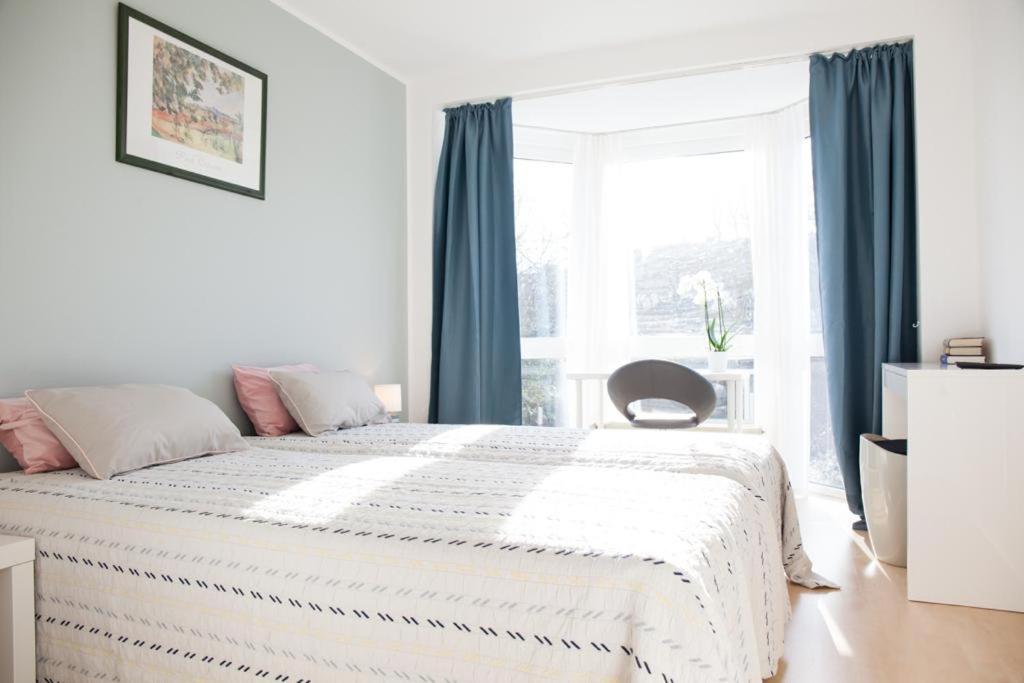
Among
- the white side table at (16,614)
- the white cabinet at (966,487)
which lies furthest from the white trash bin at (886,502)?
the white side table at (16,614)

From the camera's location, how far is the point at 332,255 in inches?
141

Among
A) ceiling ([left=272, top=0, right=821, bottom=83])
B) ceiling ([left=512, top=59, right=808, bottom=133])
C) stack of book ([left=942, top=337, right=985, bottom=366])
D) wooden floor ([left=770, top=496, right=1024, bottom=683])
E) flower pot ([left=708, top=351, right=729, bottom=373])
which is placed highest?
ceiling ([left=272, top=0, right=821, bottom=83])

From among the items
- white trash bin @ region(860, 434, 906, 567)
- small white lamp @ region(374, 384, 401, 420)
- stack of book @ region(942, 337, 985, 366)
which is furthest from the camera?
small white lamp @ region(374, 384, 401, 420)

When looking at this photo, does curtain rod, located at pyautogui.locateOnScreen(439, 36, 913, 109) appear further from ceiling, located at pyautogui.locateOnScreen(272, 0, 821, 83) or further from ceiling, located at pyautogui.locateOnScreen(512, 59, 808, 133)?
ceiling, located at pyautogui.locateOnScreen(272, 0, 821, 83)

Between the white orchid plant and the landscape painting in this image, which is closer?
the landscape painting

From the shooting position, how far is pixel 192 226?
9.07 feet

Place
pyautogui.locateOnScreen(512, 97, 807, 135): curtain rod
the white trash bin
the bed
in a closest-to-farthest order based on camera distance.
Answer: the bed
the white trash bin
pyautogui.locateOnScreen(512, 97, 807, 135): curtain rod

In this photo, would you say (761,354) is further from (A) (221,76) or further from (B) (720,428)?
(A) (221,76)

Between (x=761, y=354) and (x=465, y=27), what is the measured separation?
2616 mm

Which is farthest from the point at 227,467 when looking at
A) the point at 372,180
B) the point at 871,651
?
the point at 372,180

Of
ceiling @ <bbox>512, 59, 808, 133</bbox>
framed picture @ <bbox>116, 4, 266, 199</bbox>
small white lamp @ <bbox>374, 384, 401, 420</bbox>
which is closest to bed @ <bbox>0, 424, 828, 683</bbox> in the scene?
framed picture @ <bbox>116, 4, 266, 199</bbox>

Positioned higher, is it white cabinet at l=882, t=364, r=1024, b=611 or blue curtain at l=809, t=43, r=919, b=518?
blue curtain at l=809, t=43, r=919, b=518

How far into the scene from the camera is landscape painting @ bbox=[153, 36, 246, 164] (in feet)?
8.58

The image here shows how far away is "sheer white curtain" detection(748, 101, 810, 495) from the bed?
2.38 m
